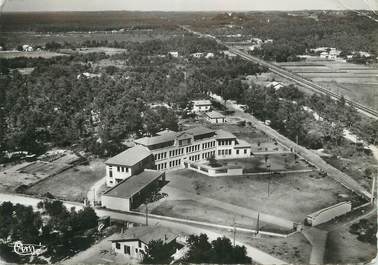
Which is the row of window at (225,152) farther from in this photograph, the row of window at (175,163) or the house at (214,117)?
the house at (214,117)

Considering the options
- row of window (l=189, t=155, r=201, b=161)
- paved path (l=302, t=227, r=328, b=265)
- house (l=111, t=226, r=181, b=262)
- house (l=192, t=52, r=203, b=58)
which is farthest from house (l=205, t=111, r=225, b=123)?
house (l=111, t=226, r=181, b=262)

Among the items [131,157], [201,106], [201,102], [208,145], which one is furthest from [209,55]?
[131,157]

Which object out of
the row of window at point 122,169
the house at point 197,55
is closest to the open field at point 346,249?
the row of window at point 122,169

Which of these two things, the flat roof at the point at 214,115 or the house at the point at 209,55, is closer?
the flat roof at the point at 214,115

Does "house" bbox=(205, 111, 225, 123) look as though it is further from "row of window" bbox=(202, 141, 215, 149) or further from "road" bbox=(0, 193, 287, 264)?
"road" bbox=(0, 193, 287, 264)

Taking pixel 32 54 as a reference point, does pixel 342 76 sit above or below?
below

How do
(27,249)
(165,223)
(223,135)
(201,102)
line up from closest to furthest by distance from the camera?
(27,249) → (165,223) → (223,135) → (201,102)

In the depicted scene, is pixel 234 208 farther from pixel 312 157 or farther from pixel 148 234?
pixel 312 157

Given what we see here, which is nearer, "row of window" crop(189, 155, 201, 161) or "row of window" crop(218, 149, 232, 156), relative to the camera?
"row of window" crop(189, 155, 201, 161)
